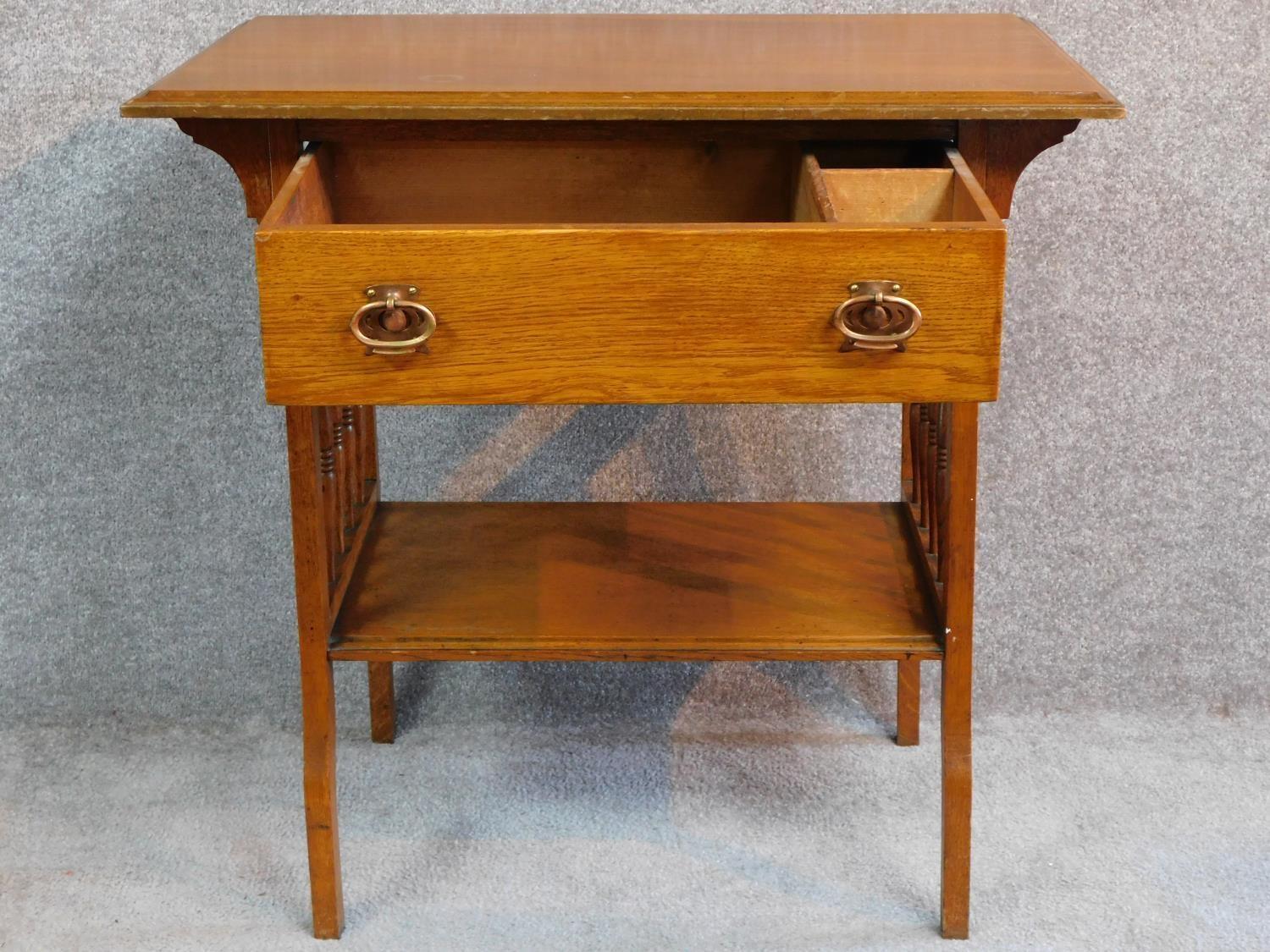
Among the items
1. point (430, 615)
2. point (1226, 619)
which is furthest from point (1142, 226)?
point (430, 615)

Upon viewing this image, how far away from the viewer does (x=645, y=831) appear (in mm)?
1701

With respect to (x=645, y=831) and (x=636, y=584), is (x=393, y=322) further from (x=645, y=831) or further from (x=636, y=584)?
(x=645, y=831)

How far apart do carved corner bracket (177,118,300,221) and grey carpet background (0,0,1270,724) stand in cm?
39

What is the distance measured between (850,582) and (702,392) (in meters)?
0.43

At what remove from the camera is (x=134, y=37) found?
5.65ft

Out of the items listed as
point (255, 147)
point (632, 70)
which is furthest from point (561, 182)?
point (255, 147)

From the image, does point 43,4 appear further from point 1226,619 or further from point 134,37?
point 1226,619

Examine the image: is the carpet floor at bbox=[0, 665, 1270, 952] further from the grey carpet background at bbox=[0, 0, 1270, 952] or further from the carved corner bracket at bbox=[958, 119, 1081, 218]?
the carved corner bracket at bbox=[958, 119, 1081, 218]

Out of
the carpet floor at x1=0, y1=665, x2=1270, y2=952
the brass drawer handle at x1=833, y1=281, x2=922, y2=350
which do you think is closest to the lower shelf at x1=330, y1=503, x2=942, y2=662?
the carpet floor at x1=0, y1=665, x2=1270, y2=952

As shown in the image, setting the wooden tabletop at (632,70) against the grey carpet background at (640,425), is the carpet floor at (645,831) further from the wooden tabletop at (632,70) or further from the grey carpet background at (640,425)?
the wooden tabletop at (632,70)

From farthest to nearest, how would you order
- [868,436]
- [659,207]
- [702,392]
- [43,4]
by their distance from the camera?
[868,436]
[43,4]
[659,207]
[702,392]

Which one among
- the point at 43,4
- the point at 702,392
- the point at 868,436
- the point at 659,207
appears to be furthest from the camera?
the point at 868,436

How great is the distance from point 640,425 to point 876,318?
67cm

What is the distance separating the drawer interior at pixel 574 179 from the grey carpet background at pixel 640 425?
30 cm
